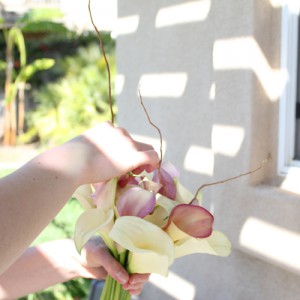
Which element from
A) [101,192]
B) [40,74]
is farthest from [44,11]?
[101,192]

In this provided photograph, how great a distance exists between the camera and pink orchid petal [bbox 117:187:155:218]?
124cm

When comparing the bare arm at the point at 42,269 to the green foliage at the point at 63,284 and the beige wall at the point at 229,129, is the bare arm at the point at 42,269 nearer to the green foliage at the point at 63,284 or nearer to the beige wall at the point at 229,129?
the beige wall at the point at 229,129

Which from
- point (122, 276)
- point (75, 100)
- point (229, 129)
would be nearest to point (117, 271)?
point (122, 276)

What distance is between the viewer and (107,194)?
1288 mm

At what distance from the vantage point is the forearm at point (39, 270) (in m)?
1.82

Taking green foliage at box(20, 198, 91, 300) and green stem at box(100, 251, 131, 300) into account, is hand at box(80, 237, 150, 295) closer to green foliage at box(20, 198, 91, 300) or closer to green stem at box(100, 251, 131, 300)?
green stem at box(100, 251, 131, 300)

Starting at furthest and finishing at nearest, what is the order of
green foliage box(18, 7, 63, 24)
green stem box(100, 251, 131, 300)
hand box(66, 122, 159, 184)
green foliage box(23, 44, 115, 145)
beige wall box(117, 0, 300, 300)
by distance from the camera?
green foliage box(18, 7, 63, 24), green foliage box(23, 44, 115, 145), beige wall box(117, 0, 300, 300), green stem box(100, 251, 131, 300), hand box(66, 122, 159, 184)

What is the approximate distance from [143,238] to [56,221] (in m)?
3.24

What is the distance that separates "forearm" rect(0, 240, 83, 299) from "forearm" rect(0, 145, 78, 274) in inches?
30.0

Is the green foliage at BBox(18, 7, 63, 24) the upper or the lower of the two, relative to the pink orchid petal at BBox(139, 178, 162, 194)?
upper

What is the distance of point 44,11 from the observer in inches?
467

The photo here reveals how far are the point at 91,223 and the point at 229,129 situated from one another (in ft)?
3.41

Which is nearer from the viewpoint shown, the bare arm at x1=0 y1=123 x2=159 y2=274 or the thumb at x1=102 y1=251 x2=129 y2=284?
the bare arm at x1=0 y1=123 x2=159 y2=274

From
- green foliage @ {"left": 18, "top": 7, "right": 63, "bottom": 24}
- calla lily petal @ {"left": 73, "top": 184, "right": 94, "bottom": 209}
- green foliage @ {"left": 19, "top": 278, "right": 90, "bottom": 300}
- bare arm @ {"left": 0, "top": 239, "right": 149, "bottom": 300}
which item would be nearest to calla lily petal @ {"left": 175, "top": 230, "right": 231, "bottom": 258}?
calla lily petal @ {"left": 73, "top": 184, "right": 94, "bottom": 209}
